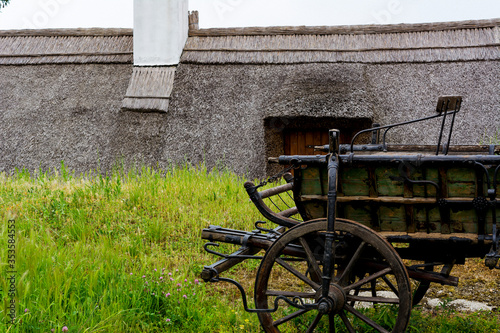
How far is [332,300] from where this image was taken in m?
2.64

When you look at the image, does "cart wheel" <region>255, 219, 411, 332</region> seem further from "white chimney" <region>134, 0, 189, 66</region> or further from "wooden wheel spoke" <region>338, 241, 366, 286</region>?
"white chimney" <region>134, 0, 189, 66</region>

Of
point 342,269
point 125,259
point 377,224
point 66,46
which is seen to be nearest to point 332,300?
point 342,269

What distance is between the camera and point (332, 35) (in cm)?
880

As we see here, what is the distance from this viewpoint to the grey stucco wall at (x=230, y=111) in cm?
743

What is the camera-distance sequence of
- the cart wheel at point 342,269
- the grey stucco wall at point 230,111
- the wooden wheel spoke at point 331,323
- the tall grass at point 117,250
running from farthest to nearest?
1. the grey stucco wall at point 230,111
2. the tall grass at point 117,250
3. the wooden wheel spoke at point 331,323
4. the cart wheel at point 342,269

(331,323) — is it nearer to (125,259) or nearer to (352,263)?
(352,263)

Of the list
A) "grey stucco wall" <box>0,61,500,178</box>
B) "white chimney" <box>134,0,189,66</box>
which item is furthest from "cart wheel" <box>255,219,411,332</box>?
"white chimney" <box>134,0,189,66</box>

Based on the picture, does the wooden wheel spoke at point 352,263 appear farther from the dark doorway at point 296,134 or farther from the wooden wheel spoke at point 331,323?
the dark doorway at point 296,134

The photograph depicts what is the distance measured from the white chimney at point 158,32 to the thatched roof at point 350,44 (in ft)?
0.97

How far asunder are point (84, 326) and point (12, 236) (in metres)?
1.54

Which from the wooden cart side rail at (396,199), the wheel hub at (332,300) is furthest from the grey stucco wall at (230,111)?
the wheel hub at (332,300)

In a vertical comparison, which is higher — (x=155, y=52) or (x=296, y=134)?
(x=155, y=52)

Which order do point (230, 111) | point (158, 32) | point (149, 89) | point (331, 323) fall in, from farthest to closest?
1. point (158, 32)
2. point (149, 89)
3. point (230, 111)
4. point (331, 323)

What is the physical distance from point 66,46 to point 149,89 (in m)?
2.29
